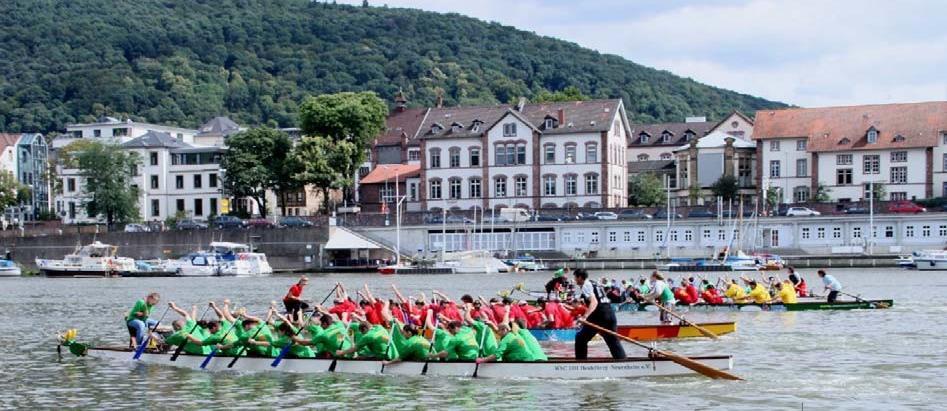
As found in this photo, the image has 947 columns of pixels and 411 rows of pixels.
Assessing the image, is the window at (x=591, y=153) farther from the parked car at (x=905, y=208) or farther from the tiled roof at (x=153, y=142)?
the tiled roof at (x=153, y=142)

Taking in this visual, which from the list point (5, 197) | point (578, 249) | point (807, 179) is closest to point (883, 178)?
point (807, 179)

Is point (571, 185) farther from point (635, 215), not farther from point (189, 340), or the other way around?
point (189, 340)

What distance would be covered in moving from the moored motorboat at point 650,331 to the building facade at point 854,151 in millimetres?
69813

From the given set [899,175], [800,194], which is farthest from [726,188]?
[899,175]

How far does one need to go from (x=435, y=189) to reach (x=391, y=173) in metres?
6.96

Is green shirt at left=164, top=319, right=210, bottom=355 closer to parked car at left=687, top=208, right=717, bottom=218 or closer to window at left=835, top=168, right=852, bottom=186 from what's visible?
parked car at left=687, top=208, right=717, bottom=218

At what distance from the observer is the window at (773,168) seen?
369 ft

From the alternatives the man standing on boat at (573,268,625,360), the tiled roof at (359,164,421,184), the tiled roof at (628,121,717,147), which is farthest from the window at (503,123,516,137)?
the man standing on boat at (573,268,625,360)

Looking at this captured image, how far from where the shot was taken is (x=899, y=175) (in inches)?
4173

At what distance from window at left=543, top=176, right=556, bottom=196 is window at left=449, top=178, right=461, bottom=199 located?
24.8ft

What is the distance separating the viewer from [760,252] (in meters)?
97.9

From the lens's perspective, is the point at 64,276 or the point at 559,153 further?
the point at 559,153

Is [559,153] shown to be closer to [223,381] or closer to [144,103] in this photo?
[223,381]

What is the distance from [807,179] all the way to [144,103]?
387 ft
